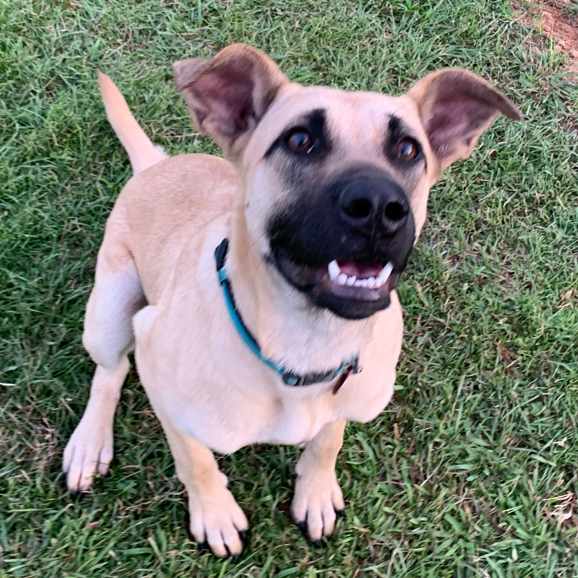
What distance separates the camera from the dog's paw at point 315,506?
312 centimetres

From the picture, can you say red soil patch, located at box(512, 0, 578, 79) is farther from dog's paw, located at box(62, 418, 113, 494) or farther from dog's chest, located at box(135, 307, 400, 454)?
dog's paw, located at box(62, 418, 113, 494)

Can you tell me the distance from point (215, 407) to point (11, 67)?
11.4ft

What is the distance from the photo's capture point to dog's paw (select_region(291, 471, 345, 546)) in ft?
10.2

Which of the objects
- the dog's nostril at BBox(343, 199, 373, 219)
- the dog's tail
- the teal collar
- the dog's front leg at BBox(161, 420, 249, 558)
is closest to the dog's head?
the dog's nostril at BBox(343, 199, 373, 219)

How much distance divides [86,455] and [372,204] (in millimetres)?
2271

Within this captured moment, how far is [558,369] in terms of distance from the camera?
3.82 m

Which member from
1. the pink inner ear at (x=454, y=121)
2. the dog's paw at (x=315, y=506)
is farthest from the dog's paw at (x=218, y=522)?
the pink inner ear at (x=454, y=121)

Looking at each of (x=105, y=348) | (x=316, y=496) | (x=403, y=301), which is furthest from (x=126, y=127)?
(x=316, y=496)

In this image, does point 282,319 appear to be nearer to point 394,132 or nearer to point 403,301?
point 394,132

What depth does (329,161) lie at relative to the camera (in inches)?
81.4

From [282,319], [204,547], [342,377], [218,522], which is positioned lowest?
[204,547]

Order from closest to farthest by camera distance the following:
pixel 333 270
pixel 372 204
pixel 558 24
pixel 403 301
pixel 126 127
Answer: pixel 372 204, pixel 333 270, pixel 126 127, pixel 403 301, pixel 558 24

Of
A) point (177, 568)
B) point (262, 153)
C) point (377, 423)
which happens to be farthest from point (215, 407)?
point (377, 423)

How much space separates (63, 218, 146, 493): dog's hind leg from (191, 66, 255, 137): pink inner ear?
1.25 meters
